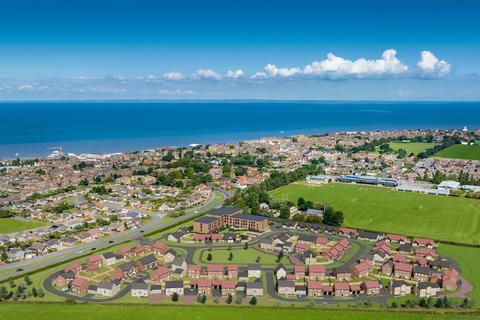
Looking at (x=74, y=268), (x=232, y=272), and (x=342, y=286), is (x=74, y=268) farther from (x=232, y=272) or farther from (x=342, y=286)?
(x=342, y=286)

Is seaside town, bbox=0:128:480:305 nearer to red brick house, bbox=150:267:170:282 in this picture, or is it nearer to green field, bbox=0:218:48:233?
red brick house, bbox=150:267:170:282

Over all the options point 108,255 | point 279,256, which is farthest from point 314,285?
point 108,255

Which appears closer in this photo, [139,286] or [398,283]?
[139,286]

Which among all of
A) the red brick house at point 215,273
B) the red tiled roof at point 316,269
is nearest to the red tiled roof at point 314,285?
the red tiled roof at point 316,269

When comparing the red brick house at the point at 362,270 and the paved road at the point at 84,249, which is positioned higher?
the red brick house at the point at 362,270

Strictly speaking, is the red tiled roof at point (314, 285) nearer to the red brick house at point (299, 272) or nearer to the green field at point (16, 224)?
the red brick house at point (299, 272)

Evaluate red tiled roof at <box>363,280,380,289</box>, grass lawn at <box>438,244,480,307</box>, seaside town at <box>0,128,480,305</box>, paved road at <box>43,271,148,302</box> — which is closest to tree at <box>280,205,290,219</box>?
seaside town at <box>0,128,480,305</box>
